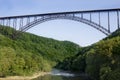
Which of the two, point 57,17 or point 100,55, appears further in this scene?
point 57,17

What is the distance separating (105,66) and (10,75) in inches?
1374

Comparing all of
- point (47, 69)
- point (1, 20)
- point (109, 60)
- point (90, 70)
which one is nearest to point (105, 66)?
point (109, 60)

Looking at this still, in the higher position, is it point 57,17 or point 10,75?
point 57,17

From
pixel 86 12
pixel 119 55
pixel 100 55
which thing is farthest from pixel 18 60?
pixel 119 55

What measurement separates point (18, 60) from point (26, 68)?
4.51m

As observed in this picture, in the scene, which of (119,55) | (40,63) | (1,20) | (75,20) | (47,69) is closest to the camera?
(119,55)

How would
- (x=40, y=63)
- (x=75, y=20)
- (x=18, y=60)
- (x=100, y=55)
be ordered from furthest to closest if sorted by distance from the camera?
(x=40, y=63) < (x=18, y=60) < (x=75, y=20) < (x=100, y=55)

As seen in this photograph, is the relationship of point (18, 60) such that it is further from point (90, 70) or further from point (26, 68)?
point (90, 70)

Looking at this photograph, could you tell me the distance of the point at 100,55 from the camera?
7456cm

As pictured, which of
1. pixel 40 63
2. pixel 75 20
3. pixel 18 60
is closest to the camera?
pixel 75 20

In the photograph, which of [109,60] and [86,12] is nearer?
[109,60]

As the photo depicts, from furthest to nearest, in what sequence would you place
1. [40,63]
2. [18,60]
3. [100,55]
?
[40,63] → [18,60] → [100,55]

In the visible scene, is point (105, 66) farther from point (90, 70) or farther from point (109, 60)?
point (90, 70)

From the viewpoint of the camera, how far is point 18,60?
10275 cm
